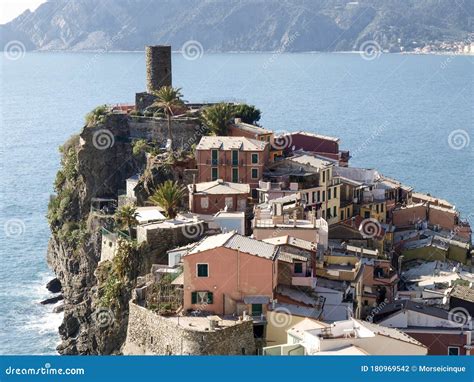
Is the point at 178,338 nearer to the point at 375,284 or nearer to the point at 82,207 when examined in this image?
the point at 375,284

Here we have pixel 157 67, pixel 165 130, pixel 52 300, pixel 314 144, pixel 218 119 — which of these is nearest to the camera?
pixel 218 119

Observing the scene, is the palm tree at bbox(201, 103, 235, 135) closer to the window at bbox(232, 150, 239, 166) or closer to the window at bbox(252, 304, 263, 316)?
the window at bbox(232, 150, 239, 166)

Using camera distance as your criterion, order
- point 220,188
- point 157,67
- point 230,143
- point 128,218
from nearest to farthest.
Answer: point 128,218, point 220,188, point 230,143, point 157,67

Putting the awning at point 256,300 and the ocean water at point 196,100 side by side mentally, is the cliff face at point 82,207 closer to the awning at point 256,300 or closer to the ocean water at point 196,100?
the ocean water at point 196,100

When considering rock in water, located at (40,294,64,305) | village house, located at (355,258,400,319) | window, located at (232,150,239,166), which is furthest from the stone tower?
village house, located at (355,258,400,319)

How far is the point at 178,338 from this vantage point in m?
36.4

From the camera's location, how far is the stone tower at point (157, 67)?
76188mm

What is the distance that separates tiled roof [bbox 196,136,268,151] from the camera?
5956 centimetres

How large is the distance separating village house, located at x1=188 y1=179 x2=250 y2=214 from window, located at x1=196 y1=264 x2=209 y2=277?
14902 mm

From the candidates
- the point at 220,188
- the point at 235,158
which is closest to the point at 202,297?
the point at 220,188

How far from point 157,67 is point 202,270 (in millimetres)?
39551

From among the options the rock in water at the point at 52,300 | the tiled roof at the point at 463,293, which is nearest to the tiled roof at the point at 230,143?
the tiled roof at the point at 463,293

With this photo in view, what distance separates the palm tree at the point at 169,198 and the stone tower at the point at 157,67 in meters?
21.6

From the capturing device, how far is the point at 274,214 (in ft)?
163
